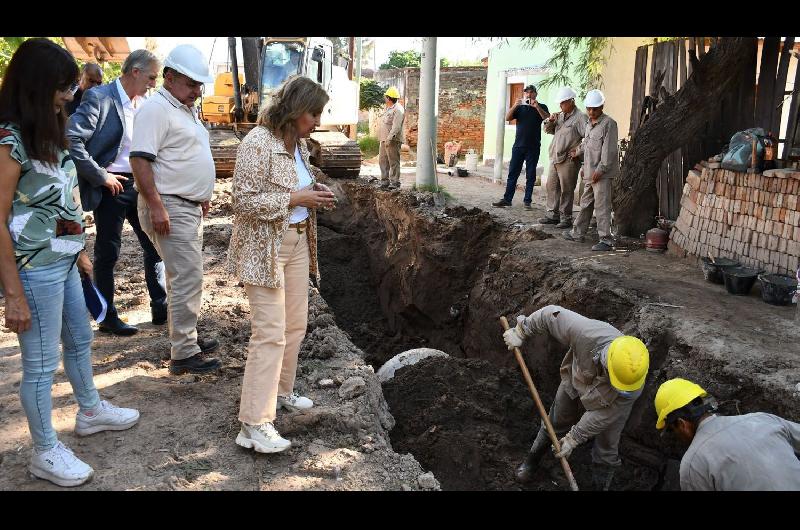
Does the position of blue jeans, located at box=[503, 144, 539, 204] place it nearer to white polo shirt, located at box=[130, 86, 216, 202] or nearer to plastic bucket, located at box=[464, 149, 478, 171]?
plastic bucket, located at box=[464, 149, 478, 171]

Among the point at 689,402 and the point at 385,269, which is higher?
the point at 689,402

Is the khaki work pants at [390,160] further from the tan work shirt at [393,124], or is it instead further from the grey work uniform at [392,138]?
the tan work shirt at [393,124]

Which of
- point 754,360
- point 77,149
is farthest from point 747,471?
point 77,149

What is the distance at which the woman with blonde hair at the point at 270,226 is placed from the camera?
3.16m

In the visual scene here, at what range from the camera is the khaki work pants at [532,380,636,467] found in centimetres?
423

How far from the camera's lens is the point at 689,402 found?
322 centimetres

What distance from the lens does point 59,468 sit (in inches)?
117

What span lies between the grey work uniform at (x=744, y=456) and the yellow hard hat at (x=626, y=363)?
800 mm

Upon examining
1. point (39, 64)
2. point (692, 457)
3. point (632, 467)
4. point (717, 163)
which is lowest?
point (632, 467)

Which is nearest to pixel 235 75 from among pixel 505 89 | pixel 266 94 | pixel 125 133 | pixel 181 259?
pixel 266 94

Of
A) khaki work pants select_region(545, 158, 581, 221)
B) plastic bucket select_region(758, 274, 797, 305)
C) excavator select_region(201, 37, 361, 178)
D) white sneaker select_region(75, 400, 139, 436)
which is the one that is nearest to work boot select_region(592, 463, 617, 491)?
plastic bucket select_region(758, 274, 797, 305)

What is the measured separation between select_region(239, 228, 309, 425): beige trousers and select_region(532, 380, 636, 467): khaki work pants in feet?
7.20

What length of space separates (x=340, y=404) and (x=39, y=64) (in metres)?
2.52

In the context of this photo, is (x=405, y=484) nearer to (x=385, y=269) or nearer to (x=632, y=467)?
(x=632, y=467)
